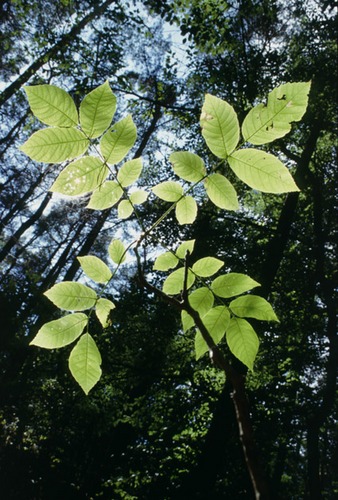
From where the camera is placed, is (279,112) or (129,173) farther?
(129,173)

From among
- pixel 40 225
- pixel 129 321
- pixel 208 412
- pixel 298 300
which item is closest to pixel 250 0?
pixel 298 300

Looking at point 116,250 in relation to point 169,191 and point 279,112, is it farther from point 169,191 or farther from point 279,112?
point 279,112

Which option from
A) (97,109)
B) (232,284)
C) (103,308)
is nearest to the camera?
(97,109)

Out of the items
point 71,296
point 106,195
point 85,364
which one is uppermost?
point 106,195

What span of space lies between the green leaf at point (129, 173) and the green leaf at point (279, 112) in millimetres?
320

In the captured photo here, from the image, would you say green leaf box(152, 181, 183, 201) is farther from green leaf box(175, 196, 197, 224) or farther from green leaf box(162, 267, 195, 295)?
green leaf box(162, 267, 195, 295)

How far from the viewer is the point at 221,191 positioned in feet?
2.98

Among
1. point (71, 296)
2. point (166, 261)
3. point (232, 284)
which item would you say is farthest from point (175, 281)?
point (71, 296)

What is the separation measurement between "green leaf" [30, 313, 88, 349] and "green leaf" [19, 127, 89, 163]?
40 centimetres

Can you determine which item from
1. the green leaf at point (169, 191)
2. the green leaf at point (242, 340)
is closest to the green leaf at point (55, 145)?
the green leaf at point (169, 191)

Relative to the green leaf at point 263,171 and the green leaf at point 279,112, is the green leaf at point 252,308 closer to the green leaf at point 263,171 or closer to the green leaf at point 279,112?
the green leaf at point 263,171

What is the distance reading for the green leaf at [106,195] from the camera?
95cm

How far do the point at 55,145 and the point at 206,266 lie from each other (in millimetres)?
538

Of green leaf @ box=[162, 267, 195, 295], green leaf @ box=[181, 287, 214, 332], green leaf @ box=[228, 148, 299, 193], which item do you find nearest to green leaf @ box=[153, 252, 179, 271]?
green leaf @ box=[162, 267, 195, 295]
